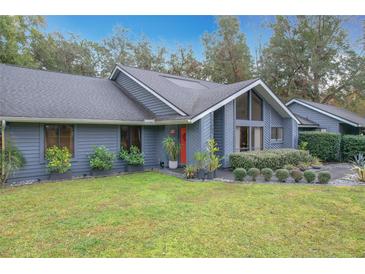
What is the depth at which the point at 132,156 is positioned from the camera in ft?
36.9

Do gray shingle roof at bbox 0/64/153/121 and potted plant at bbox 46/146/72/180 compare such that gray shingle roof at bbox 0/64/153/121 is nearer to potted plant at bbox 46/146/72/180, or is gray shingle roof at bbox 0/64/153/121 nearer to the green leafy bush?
potted plant at bbox 46/146/72/180

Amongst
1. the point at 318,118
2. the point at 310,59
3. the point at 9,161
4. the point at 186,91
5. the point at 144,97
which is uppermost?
the point at 310,59

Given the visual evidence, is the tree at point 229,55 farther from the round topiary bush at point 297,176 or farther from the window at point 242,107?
the round topiary bush at point 297,176

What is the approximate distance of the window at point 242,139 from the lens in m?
12.9

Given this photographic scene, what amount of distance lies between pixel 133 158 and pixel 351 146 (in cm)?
1267

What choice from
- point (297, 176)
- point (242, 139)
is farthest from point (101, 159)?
point (297, 176)

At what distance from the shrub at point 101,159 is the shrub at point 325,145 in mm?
12035

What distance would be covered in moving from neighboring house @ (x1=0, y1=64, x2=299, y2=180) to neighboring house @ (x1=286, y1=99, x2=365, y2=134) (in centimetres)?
410

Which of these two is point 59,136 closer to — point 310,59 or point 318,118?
point 318,118

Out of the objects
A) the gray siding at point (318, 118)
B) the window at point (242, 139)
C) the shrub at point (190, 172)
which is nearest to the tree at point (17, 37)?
the shrub at point (190, 172)

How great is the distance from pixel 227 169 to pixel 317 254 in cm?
825

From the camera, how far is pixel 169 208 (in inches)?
225

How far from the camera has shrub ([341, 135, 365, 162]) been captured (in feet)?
47.6
